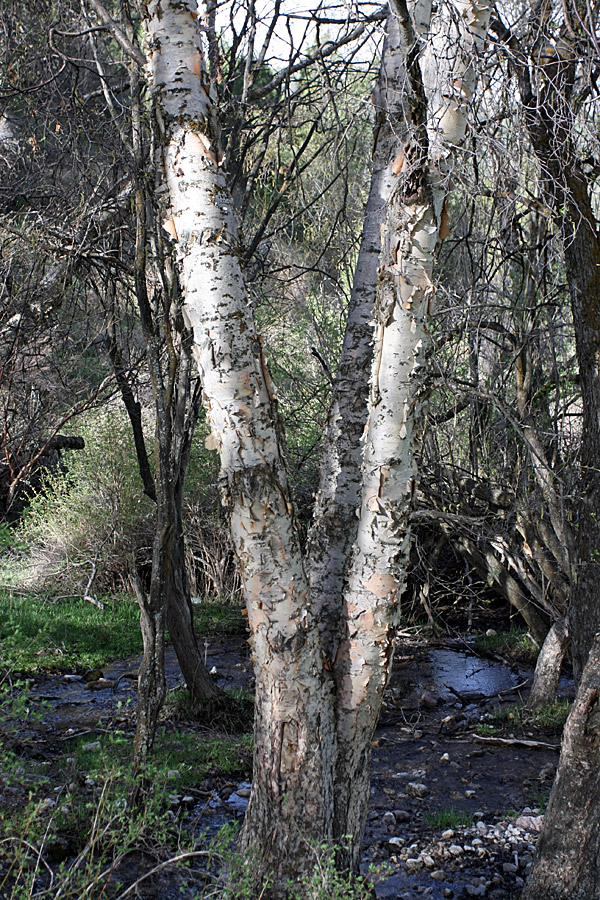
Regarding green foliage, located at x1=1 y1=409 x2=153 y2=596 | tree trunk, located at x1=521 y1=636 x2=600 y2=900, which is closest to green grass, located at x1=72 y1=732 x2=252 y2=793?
tree trunk, located at x1=521 y1=636 x2=600 y2=900

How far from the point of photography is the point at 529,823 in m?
3.80

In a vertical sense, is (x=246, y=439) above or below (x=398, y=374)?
below

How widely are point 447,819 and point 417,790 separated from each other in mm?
411

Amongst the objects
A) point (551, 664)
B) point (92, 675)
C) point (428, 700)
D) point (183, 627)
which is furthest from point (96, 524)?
point (551, 664)

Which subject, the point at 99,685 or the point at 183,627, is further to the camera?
the point at 99,685

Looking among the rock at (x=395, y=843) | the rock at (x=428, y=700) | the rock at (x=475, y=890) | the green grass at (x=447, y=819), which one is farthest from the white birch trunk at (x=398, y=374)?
the rock at (x=428, y=700)

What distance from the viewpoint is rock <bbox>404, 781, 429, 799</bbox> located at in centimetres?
425

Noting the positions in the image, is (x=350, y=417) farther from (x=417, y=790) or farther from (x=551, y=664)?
(x=551, y=664)

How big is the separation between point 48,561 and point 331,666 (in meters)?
6.59

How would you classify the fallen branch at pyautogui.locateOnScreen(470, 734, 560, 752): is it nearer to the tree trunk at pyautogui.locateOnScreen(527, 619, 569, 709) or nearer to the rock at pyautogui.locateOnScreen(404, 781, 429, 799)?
the tree trunk at pyautogui.locateOnScreen(527, 619, 569, 709)

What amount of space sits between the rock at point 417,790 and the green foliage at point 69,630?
10.5ft

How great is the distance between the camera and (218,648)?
7355mm

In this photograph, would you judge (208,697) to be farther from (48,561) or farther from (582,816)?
(48,561)

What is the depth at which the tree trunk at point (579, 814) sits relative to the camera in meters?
2.80
